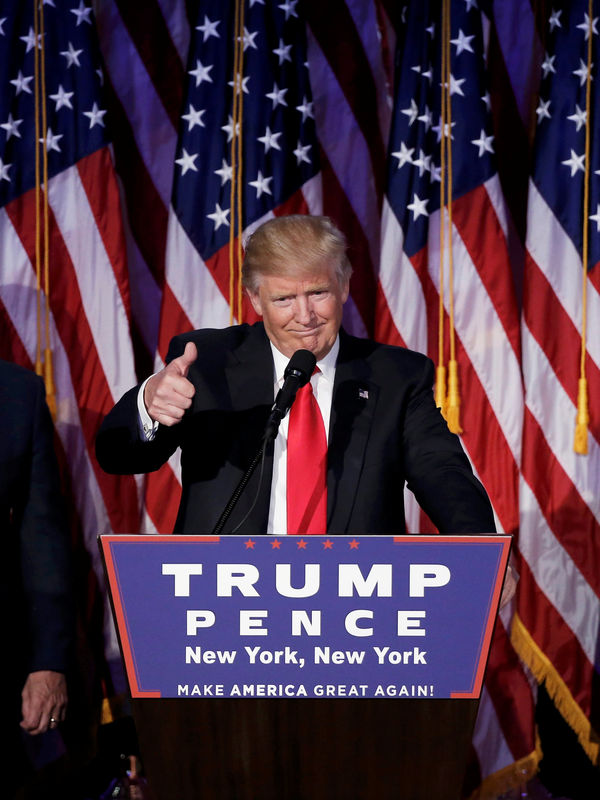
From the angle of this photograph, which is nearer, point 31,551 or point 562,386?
point 31,551

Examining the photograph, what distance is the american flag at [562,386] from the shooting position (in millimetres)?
3336

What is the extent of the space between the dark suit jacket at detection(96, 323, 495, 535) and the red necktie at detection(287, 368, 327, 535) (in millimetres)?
22

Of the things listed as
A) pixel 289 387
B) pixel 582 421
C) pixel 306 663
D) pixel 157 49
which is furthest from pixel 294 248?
pixel 157 49

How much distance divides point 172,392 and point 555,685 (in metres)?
2.31

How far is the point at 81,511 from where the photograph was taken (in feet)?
10.8

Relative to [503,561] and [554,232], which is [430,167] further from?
[503,561]

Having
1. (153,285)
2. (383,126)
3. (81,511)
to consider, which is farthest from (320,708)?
(383,126)

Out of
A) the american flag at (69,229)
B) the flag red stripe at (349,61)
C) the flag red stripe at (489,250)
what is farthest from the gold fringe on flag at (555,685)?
the flag red stripe at (349,61)

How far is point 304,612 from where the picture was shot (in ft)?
4.24

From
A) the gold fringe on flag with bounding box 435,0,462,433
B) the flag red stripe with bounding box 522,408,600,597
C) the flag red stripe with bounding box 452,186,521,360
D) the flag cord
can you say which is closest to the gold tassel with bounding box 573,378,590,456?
the flag cord

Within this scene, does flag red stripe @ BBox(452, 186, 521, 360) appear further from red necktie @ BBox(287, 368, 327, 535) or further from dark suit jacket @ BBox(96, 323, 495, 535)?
red necktie @ BBox(287, 368, 327, 535)

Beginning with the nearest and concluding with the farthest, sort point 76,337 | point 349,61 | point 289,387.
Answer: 1. point 289,387
2. point 76,337
3. point 349,61

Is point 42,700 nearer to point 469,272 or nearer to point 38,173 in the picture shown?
point 38,173

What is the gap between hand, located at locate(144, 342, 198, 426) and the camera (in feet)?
5.29
